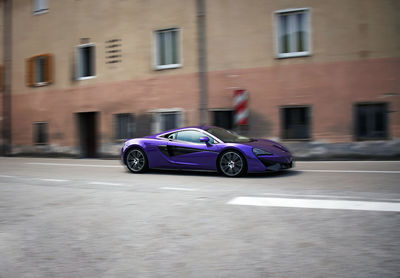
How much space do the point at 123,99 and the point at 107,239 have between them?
13798mm

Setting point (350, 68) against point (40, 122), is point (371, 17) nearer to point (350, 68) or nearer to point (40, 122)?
point (350, 68)

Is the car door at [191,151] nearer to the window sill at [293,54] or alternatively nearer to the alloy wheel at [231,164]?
the alloy wheel at [231,164]

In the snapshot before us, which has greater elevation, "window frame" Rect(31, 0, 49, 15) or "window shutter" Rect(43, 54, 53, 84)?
"window frame" Rect(31, 0, 49, 15)

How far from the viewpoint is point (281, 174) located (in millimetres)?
9312

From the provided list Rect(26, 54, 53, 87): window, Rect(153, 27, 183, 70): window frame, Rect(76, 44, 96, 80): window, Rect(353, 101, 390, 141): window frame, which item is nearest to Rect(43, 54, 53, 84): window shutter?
Rect(26, 54, 53, 87): window

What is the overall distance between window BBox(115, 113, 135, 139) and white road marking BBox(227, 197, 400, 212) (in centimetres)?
1173

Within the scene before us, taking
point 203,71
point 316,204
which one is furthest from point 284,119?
point 316,204

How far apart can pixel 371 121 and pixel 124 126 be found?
992 cm

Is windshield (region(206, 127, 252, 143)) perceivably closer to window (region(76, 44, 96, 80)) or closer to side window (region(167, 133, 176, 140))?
side window (region(167, 133, 176, 140))

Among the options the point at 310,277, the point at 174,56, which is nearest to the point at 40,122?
the point at 174,56

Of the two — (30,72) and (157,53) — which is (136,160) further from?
(30,72)

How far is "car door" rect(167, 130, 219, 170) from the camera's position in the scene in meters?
9.30

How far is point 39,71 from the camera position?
811 inches

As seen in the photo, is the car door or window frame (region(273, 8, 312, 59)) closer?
the car door
